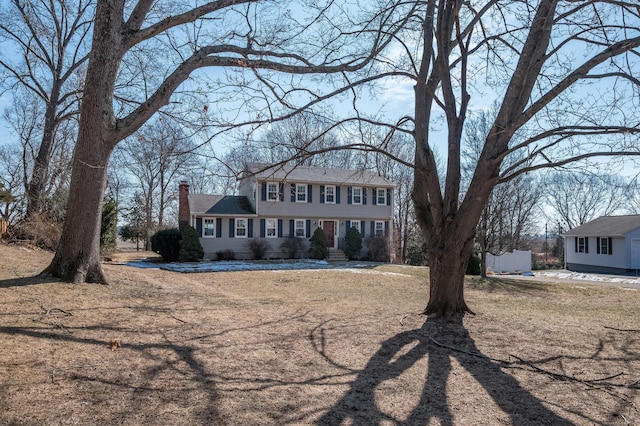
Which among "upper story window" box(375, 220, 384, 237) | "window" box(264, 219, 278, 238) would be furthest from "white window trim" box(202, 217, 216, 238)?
"upper story window" box(375, 220, 384, 237)

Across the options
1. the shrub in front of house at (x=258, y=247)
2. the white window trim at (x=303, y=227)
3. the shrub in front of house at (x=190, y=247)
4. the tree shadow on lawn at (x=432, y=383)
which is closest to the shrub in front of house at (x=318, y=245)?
the white window trim at (x=303, y=227)

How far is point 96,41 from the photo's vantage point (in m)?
7.85

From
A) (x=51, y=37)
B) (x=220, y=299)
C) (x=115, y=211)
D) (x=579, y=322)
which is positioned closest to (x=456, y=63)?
(x=579, y=322)

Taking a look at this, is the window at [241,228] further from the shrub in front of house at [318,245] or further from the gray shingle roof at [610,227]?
the gray shingle roof at [610,227]

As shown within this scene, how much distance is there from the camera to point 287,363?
4.86 metres

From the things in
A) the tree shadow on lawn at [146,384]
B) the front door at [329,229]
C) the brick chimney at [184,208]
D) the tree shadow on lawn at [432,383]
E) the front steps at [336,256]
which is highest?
the brick chimney at [184,208]

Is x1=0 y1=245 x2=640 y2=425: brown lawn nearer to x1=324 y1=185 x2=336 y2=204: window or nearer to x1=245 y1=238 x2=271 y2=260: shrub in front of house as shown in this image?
x1=245 y1=238 x2=271 y2=260: shrub in front of house

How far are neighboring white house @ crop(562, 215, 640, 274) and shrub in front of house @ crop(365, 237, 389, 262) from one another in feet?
48.2

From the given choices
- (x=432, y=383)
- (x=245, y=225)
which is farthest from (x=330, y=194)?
(x=432, y=383)

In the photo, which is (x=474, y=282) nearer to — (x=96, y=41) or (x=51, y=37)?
(x=96, y=41)

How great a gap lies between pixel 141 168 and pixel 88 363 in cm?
3884

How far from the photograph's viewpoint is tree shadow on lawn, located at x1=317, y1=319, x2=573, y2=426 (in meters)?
3.61

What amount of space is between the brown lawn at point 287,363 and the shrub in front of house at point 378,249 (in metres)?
18.6

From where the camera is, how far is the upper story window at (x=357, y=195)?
2864cm
